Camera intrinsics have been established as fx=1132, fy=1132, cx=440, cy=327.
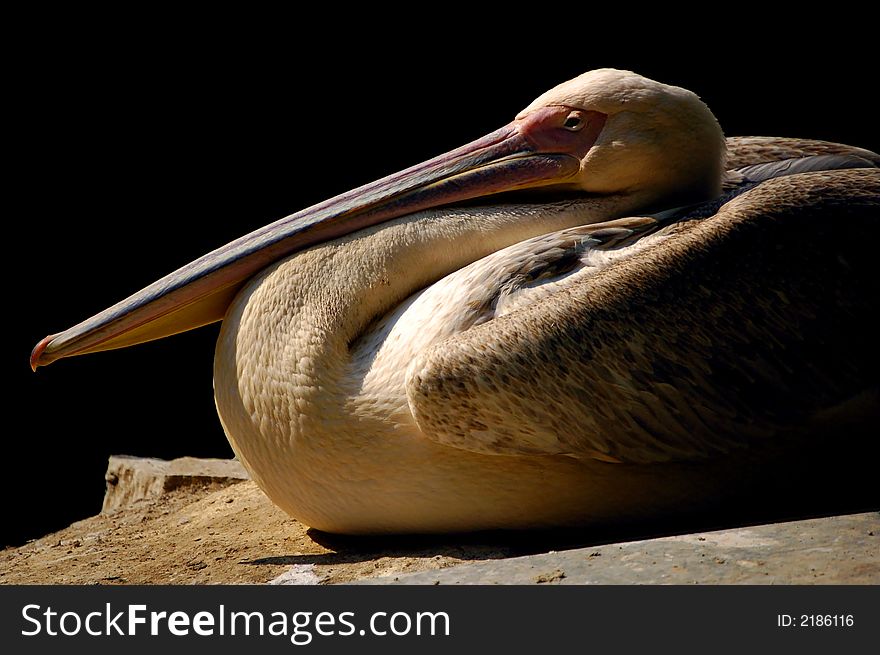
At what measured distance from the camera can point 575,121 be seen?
4.30 metres

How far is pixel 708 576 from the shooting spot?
9.61 feet

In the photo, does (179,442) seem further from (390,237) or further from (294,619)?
(294,619)

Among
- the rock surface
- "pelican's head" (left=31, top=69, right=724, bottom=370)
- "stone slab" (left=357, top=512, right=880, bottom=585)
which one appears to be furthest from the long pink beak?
"stone slab" (left=357, top=512, right=880, bottom=585)

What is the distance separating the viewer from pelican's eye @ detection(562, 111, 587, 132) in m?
4.30

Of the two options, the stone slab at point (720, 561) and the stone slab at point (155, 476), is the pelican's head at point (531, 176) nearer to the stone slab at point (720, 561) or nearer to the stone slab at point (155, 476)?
the stone slab at point (720, 561)

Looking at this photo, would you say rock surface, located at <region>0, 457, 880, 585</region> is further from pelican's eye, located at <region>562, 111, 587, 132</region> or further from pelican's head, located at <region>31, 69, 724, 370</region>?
pelican's eye, located at <region>562, 111, 587, 132</region>

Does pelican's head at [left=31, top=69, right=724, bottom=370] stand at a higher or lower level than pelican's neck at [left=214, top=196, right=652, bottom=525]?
higher

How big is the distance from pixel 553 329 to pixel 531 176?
99 centimetres

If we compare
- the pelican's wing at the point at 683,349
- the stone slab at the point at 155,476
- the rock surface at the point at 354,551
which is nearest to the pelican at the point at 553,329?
the pelican's wing at the point at 683,349

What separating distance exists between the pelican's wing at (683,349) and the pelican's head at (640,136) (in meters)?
0.54

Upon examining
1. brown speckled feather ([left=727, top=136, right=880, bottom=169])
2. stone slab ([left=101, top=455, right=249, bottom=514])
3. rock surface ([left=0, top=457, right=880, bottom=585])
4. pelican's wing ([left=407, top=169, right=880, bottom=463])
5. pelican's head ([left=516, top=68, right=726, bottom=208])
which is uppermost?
pelican's head ([left=516, top=68, right=726, bottom=208])

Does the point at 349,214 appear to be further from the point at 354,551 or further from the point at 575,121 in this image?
the point at 354,551

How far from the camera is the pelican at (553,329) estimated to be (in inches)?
141

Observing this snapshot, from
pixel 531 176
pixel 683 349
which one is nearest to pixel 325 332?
pixel 531 176
